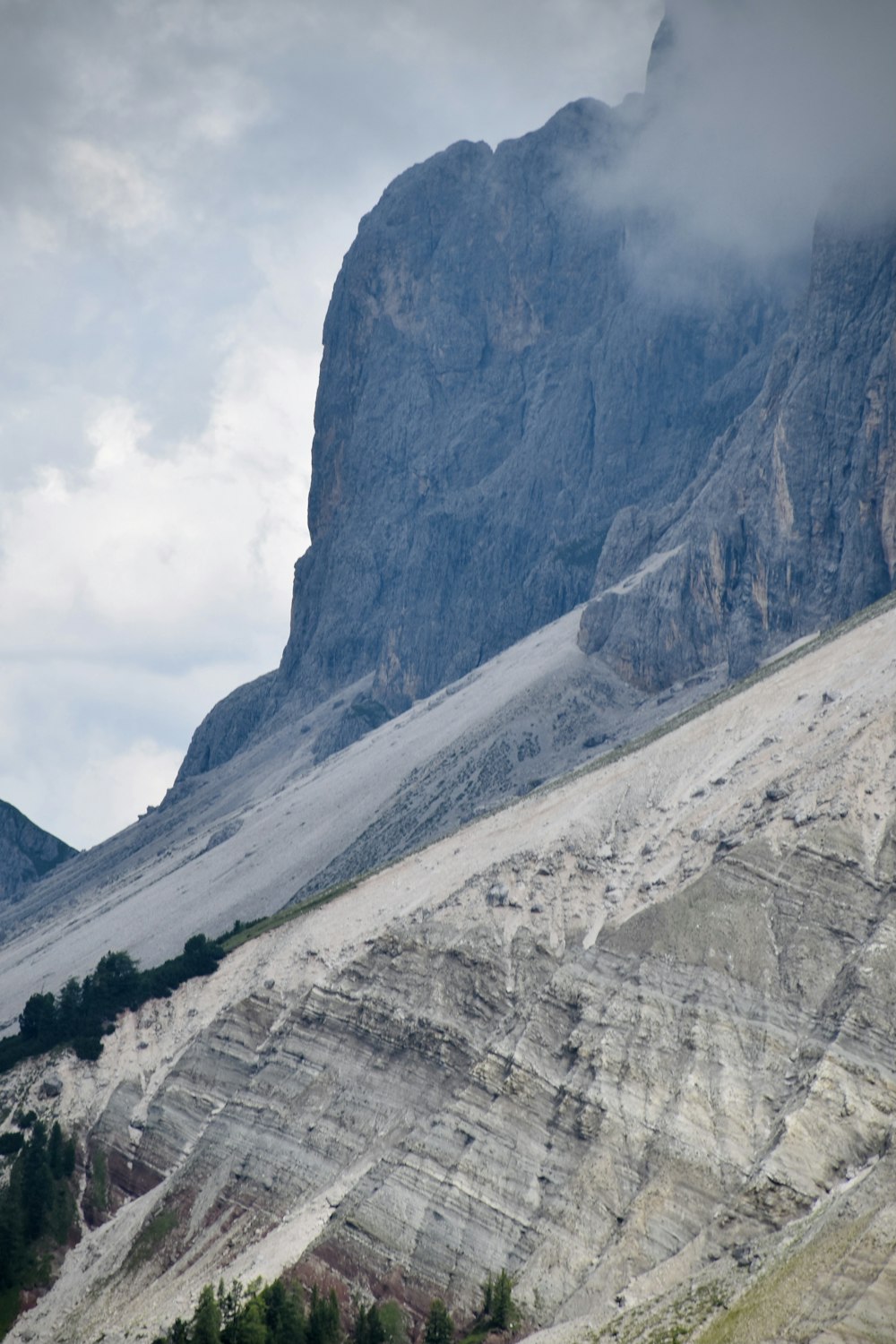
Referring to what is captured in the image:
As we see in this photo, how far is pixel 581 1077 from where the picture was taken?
228 ft

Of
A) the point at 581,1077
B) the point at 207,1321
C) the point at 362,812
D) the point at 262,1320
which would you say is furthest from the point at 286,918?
the point at 362,812

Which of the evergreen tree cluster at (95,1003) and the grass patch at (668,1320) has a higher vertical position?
the evergreen tree cluster at (95,1003)

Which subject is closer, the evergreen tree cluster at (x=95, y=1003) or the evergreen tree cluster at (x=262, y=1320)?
the evergreen tree cluster at (x=262, y=1320)

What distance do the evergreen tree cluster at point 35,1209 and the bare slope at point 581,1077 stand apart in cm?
202

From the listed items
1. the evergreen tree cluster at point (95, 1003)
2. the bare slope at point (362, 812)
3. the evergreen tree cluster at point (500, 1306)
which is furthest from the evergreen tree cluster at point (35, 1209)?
the bare slope at point (362, 812)

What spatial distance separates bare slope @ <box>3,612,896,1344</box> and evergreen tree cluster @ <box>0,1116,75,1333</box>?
6.62 feet

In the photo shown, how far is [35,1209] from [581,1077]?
2893 centimetres

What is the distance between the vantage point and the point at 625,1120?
6650 cm

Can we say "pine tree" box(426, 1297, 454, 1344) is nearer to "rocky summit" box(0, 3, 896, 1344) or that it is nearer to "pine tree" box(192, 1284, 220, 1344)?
"rocky summit" box(0, 3, 896, 1344)

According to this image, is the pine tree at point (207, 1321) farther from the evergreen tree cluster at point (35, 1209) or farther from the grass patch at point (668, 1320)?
the evergreen tree cluster at point (35, 1209)

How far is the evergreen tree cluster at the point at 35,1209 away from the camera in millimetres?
73562

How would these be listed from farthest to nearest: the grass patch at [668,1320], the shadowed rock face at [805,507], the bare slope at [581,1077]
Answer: the shadowed rock face at [805,507] → the bare slope at [581,1077] → the grass patch at [668,1320]

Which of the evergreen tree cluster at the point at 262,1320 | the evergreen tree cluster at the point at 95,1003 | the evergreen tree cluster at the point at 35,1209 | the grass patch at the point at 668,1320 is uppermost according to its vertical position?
the evergreen tree cluster at the point at 95,1003

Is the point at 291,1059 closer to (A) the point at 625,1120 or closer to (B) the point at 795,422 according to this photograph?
(A) the point at 625,1120
